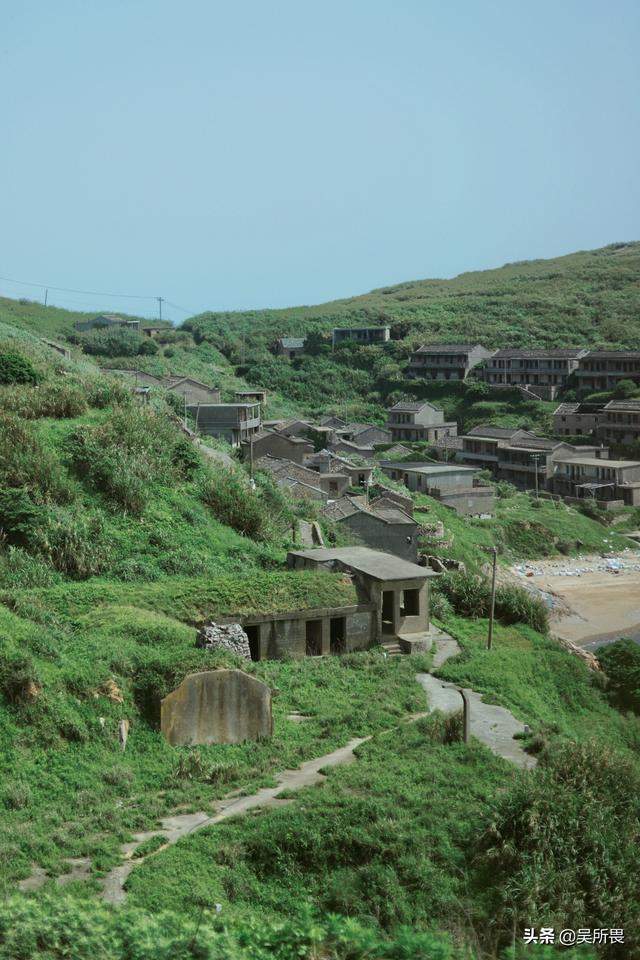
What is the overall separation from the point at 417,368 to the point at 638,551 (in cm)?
4157

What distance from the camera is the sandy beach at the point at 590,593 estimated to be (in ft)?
148

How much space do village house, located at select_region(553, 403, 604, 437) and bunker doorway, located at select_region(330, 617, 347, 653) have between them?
2172 inches

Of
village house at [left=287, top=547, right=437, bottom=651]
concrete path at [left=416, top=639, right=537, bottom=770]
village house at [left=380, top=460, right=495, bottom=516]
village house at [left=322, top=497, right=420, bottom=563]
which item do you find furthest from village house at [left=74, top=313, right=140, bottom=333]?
concrete path at [left=416, top=639, right=537, bottom=770]

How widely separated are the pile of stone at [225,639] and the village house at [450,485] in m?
36.8

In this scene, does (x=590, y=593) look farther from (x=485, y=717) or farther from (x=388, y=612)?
(x=485, y=717)

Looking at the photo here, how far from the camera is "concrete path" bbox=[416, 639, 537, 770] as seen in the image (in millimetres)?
20031

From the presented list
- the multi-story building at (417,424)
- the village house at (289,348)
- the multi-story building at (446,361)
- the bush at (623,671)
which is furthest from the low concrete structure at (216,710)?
the village house at (289,348)

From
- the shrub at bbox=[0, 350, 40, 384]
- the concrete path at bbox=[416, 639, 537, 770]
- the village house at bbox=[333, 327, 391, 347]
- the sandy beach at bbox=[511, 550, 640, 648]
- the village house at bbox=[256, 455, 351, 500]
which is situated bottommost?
the sandy beach at bbox=[511, 550, 640, 648]

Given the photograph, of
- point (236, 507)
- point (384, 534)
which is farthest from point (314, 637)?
point (384, 534)

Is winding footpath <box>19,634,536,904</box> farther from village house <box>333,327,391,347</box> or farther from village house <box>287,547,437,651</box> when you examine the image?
village house <box>333,327,391,347</box>

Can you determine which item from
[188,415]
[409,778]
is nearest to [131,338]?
[188,415]

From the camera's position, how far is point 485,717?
74.3ft

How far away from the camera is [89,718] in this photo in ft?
64.1

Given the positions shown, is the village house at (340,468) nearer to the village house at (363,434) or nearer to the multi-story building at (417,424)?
the village house at (363,434)
